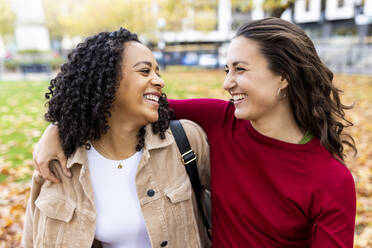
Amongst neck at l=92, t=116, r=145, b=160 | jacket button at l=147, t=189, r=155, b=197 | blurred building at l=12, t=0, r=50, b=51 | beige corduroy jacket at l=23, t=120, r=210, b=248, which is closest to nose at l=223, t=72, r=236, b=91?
beige corduroy jacket at l=23, t=120, r=210, b=248

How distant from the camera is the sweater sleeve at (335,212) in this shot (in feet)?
5.00

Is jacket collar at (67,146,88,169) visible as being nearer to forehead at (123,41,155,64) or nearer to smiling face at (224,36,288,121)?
forehead at (123,41,155,64)

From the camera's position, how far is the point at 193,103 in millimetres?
2328

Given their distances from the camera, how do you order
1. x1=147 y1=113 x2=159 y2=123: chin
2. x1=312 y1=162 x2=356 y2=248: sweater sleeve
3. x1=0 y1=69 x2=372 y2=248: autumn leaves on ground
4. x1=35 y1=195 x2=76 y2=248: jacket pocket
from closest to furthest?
1. x1=312 y1=162 x2=356 y2=248: sweater sleeve
2. x1=35 y1=195 x2=76 y2=248: jacket pocket
3. x1=147 y1=113 x2=159 y2=123: chin
4. x1=0 y1=69 x2=372 y2=248: autumn leaves on ground

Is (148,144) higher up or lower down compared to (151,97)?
lower down

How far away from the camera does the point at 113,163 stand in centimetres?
209

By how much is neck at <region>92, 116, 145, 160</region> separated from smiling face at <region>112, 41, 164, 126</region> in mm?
94

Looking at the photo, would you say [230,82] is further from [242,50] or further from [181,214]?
[181,214]

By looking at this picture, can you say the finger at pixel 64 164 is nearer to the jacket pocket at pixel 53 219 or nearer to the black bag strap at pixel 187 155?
the jacket pocket at pixel 53 219

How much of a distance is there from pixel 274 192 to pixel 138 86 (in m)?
1.01

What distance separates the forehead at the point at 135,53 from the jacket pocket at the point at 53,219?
37.9 inches

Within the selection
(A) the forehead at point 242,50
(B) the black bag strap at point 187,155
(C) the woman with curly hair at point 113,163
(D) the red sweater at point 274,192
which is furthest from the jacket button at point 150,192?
(A) the forehead at point 242,50

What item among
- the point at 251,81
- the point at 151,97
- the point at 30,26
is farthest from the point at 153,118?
the point at 30,26

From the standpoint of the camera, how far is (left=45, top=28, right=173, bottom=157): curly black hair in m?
1.98
